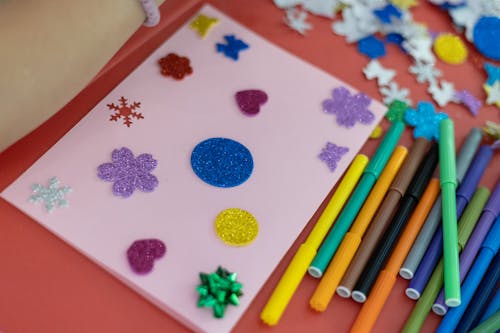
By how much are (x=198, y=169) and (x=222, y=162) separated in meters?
0.02

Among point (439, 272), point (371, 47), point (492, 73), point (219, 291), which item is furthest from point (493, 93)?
point (219, 291)

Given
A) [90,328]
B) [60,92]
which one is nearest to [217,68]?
[60,92]

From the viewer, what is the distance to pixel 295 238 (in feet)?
1.88

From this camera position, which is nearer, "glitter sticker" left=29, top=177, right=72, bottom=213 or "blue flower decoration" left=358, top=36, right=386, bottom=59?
"glitter sticker" left=29, top=177, right=72, bottom=213

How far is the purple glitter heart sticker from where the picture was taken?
0.53 metres

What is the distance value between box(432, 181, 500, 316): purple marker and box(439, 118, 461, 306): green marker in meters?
0.01

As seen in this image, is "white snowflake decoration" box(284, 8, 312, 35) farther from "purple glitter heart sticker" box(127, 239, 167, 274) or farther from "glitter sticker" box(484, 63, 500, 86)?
"purple glitter heart sticker" box(127, 239, 167, 274)

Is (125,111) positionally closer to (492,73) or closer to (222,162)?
(222,162)

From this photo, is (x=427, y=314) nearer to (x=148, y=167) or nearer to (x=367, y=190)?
(x=367, y=190)

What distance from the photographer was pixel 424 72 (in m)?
0.73

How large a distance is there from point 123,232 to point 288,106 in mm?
217

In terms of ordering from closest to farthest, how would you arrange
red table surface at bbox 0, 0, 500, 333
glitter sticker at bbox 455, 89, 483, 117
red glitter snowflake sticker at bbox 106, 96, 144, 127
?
1. red table surface at bbox 0, 0, 500, 333
2. red glitter snowflake sticker at bbox 106, 96, 144, 127
3. glitter sticker at bbox 455, 89, 483, 117

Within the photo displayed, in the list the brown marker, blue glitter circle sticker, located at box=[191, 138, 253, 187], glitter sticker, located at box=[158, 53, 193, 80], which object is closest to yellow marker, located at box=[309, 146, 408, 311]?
the brown marker

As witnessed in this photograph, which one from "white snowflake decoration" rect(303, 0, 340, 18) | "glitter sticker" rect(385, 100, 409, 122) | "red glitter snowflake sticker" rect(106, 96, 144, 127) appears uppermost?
"white snowflake decoration" rect(303, 0, 340, 18)
